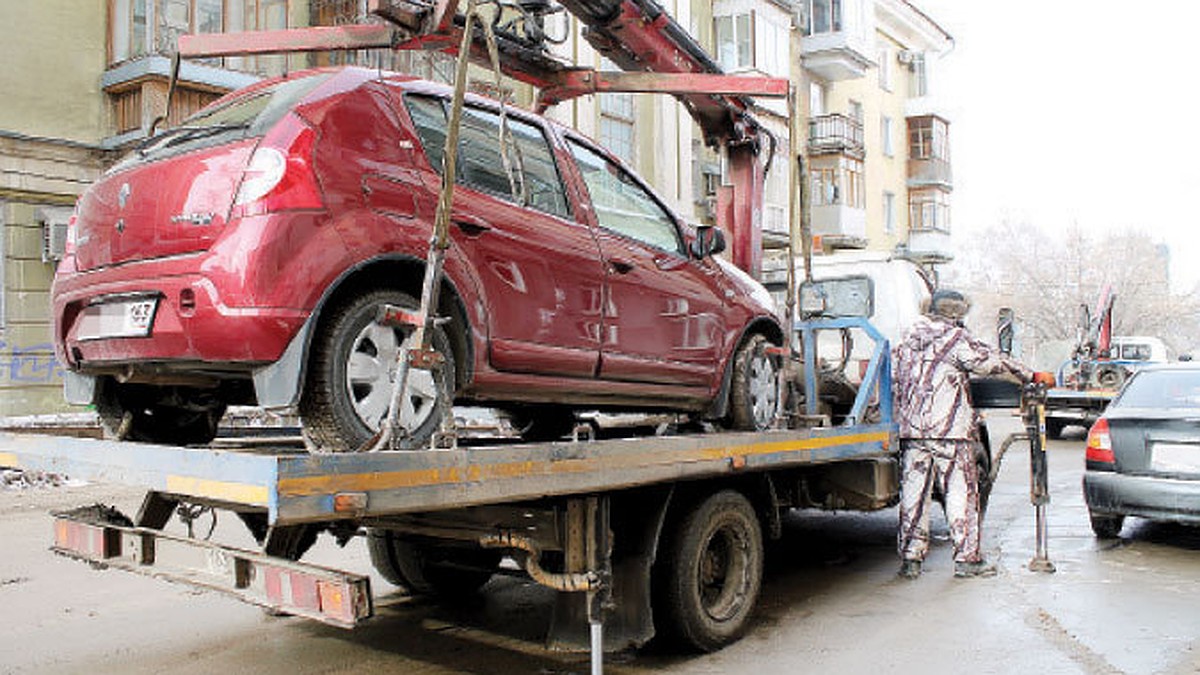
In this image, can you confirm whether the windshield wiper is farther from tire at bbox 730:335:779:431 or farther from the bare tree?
the bare tree

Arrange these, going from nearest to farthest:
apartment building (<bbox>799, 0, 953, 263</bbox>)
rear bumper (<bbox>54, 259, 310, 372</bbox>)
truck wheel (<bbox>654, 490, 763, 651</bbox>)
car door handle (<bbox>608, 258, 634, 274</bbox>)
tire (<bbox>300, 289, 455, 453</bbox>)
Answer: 1. rear bumper (<bbox>54, 259, 310, 372</bbox>)
2. tire (<bbox>300, 289, 455, 453</bbox>)
3. truck wheel (<bbox>654, 490, 763, 651</bbox>)
4. car door handle (<bbox>608, 258, 634, 274</bbox>)
5. apartment building (<bbox>799, 0, 953, 263</bbox>)

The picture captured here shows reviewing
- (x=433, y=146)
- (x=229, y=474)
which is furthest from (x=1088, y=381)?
(x=229, y=474)

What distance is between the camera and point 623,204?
5266 millimetres

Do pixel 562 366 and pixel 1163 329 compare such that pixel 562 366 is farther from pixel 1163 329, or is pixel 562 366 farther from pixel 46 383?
pixel 1163 329

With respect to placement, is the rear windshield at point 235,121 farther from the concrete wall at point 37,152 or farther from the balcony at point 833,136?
the balcony at point 833,136

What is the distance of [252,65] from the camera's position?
15680 mm

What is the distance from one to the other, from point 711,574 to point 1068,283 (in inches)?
2075

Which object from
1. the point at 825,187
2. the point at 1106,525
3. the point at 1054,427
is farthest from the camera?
the point at 825,187

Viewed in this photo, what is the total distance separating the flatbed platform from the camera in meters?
2.93

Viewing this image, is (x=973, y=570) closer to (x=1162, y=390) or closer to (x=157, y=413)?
(x=1162, y=390)

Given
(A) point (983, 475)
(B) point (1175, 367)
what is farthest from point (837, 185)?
(A) point (983, 475)

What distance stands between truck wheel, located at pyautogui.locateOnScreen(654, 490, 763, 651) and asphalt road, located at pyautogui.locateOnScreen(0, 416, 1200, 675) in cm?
15

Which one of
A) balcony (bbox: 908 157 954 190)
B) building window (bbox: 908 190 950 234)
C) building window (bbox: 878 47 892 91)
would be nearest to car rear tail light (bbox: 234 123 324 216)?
building window (bbox: 878 47 892 91)

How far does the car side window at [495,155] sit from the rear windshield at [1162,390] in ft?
16.9
